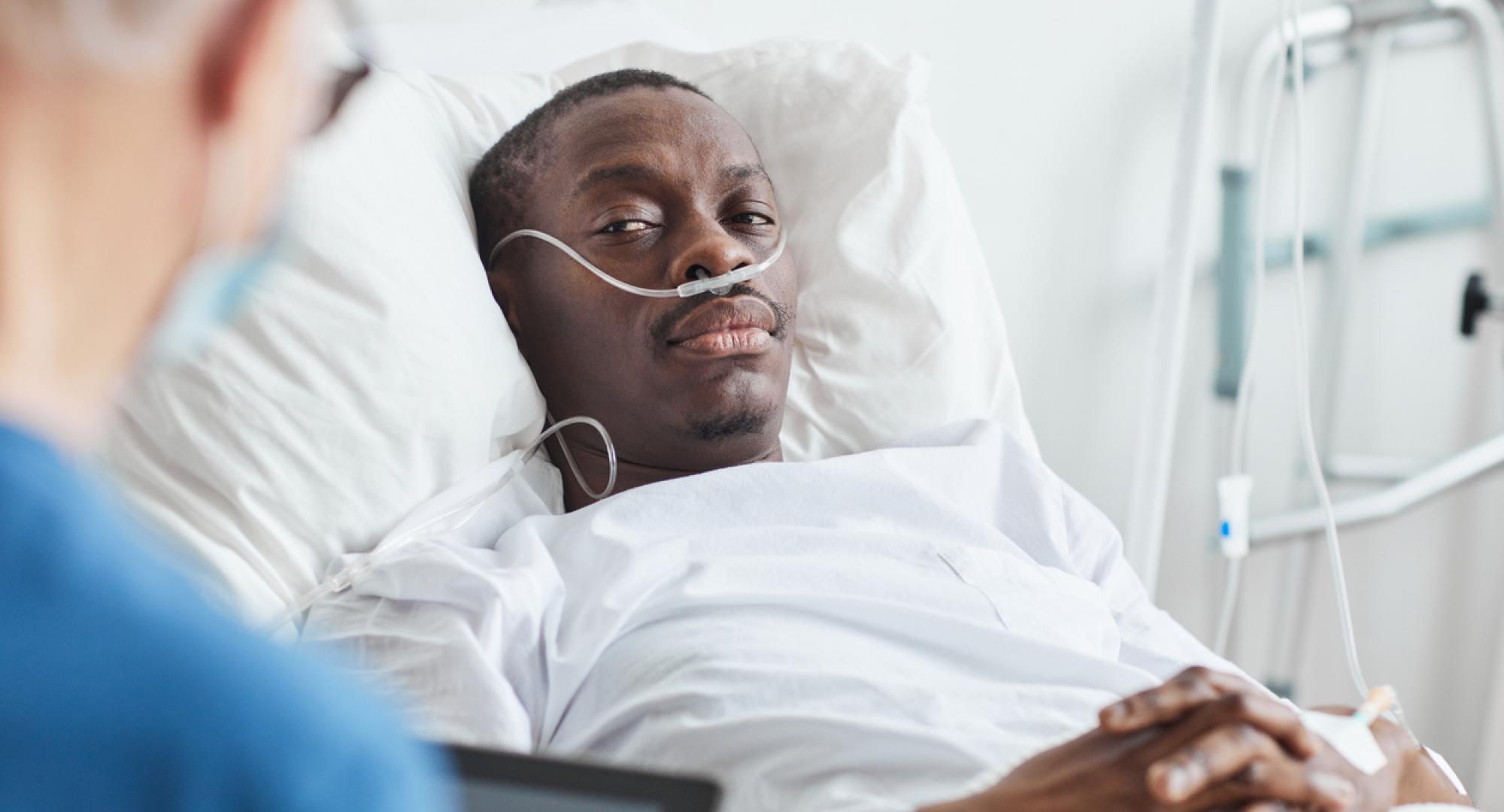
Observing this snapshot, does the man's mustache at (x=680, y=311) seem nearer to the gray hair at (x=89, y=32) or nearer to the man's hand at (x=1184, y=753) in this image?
the man's hand at (x=1184, y=753)

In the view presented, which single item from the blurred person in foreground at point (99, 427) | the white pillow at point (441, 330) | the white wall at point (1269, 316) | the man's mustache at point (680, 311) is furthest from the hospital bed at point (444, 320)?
the blurred person in foreground at point (99, 427)

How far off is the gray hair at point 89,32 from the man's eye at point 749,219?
1.18m

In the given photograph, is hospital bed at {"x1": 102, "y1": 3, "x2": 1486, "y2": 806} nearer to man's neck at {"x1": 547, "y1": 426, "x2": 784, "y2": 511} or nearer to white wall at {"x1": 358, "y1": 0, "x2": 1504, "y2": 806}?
man's neck at {"x1": 547, "y1": 426, "x2": 784, "y2": 511}

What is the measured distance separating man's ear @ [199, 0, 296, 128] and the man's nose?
1.04 metres

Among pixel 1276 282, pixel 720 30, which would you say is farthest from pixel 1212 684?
pixel 1276 282

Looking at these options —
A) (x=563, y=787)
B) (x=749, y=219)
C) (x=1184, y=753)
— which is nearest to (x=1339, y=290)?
(x=749, y=219)

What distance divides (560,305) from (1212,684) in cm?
79

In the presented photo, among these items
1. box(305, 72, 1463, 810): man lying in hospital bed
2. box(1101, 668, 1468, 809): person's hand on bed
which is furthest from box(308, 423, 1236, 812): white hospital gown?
box(1101, 668, 1468, 809): person's hand on bed

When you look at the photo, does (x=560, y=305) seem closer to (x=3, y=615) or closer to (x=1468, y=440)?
(x=3, y=615)

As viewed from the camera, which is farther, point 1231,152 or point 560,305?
point 1231,152

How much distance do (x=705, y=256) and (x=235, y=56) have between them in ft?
A: 3.46

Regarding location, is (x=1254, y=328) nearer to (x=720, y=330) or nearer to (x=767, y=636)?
(x=720, y=330)

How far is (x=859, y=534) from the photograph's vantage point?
119cm

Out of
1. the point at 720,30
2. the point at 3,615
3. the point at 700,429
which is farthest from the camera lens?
the point at 720,30
